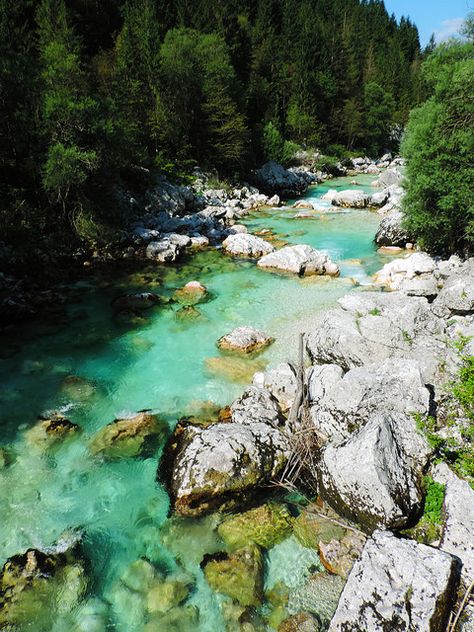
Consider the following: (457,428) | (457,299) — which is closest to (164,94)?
(457,299)

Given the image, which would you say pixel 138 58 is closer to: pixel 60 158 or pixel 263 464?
pixel 60 158

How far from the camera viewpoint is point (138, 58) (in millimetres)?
38688

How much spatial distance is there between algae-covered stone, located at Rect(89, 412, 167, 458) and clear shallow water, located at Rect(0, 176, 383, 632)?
0.31m

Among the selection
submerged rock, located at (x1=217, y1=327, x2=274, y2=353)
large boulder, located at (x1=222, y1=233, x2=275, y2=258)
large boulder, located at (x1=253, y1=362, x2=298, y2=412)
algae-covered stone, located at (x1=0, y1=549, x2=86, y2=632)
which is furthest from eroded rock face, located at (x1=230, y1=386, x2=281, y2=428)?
large boulder, located at (x1=222, y1=233, x2=275, y2=258)

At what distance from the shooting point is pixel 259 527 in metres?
6.70

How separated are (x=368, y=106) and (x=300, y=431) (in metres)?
77.4

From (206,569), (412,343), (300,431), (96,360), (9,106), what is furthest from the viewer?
(9,106)

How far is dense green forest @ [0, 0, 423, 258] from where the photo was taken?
17.5 meters

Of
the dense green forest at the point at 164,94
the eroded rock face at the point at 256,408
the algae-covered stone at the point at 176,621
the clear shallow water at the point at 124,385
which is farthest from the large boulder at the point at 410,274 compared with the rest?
the dense green forest at the point at 164,94

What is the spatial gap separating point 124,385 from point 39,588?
5702 millimetres

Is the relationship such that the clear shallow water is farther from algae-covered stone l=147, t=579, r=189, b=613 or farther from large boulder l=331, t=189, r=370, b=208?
large boulder l=331, t=189, r=370, b=208

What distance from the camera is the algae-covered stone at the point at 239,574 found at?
225 inches

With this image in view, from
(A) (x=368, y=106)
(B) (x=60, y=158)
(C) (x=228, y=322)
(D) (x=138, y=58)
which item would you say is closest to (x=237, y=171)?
(D) (x=138, y=58)

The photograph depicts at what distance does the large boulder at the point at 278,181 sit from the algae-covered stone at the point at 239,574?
39.3 m
